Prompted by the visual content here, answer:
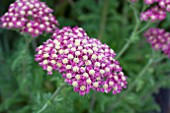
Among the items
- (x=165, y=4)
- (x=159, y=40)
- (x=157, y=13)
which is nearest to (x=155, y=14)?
(x=157, y=13)

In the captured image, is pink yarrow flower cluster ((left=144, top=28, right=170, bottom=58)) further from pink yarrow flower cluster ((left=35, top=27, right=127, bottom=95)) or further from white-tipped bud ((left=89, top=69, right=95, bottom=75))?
white-tipped bud ((left=89, top=69, right=95, bottom=75))

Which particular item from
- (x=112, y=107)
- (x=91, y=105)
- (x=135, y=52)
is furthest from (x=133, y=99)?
(x=135, y=52)

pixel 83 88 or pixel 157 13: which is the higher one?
pixel 157 13

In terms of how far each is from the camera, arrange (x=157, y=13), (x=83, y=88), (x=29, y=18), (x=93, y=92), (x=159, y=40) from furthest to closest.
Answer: (x=93, y=92)
(x=159, y=40)
(x=157, y=13)
(x=29, y=18)
(x=83, y=88)

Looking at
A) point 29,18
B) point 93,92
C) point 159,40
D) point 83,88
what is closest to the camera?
point 83,88

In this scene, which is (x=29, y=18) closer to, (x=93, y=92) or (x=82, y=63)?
(x=82, y=63)

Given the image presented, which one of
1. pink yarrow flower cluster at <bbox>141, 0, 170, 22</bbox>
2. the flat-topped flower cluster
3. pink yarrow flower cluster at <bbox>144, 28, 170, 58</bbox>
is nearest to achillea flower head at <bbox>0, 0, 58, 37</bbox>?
the flat-topped flower cluster
